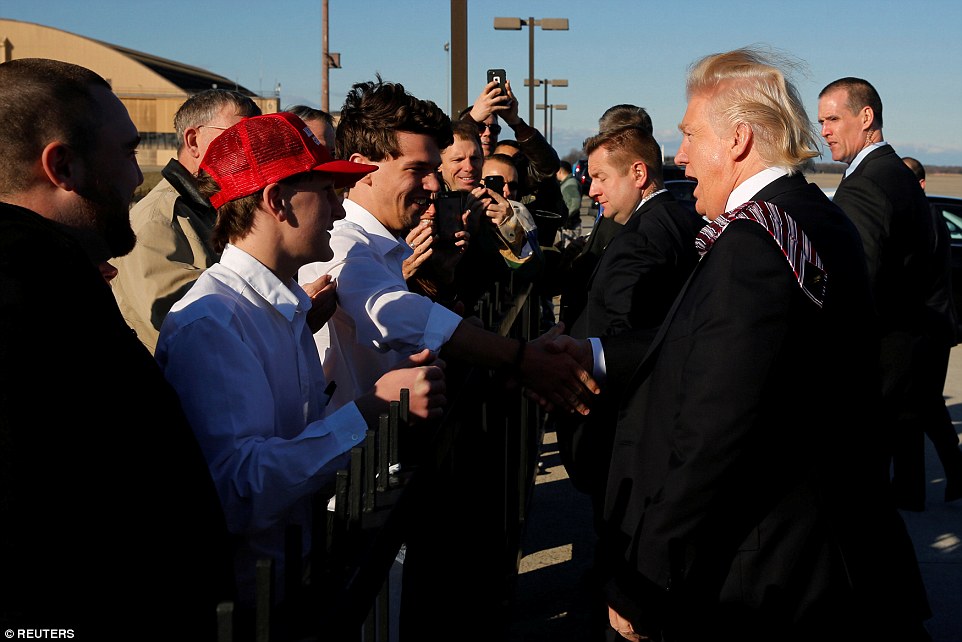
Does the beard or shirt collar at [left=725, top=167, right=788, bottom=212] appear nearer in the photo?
the beard

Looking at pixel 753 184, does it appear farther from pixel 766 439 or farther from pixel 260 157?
pixel 260 157

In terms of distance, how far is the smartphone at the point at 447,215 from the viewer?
11.4ft

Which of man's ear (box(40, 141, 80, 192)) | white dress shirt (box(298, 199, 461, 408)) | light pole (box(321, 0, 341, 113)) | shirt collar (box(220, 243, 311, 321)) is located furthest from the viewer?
light pole (box(321, 0, 341, 113))

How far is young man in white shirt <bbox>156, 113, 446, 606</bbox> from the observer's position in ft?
6.11

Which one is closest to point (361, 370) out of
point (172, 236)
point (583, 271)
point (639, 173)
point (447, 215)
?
point (447, 215)

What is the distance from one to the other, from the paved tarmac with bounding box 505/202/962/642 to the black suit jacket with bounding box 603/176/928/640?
755 millimetres

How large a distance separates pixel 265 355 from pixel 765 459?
1.19m

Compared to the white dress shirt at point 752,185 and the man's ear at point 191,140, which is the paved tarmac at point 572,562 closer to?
the white dress shirt at point 752,185

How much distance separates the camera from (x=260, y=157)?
7.26 feet

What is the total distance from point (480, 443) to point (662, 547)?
103cm

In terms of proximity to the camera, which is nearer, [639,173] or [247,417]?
[247,417]

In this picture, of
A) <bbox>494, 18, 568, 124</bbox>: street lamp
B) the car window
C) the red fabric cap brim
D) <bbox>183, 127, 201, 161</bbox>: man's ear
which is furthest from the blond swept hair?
<bbox>494, 18, 568, 124</bbox>: street lamp

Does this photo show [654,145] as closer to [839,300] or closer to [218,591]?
[839,300]

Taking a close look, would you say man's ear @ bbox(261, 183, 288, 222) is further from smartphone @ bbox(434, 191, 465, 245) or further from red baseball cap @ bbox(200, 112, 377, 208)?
smartphone @ bbox(434, 191, 465, 245)
